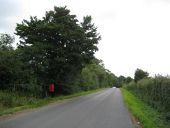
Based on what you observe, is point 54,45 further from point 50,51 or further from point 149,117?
point 149,117

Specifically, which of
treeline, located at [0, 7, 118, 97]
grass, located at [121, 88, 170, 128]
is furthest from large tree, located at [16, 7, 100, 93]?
grass, located at [121, 88, 170, 128]

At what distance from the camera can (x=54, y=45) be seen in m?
35.4

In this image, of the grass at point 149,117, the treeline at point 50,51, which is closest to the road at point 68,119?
the grass at point 149,117

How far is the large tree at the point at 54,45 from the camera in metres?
33.2

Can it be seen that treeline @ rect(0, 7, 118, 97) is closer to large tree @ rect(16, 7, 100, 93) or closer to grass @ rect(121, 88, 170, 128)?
large tree @ rect(16, 7, 100, 93)

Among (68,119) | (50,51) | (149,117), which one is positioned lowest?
(149,117)

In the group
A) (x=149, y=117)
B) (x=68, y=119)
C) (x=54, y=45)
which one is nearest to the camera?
(x=68, y=119)

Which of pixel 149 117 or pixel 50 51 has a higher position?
pixel 50 51

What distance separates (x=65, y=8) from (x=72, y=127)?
27999mm

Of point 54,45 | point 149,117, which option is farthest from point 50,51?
point 149,117

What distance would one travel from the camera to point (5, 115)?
1625 cm

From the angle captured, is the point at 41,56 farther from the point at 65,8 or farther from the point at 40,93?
the point at 65,8

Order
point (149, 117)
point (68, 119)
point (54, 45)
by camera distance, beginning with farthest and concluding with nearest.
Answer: point (54, 45) < point (149, 117) < point (68, 119)

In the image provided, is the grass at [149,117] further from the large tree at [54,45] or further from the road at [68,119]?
the large tree at [54,45]
